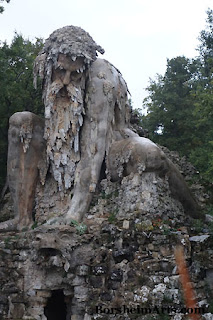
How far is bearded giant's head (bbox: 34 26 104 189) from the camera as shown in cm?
1125

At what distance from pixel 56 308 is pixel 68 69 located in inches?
214

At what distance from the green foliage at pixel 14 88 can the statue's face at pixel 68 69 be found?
4.54 m

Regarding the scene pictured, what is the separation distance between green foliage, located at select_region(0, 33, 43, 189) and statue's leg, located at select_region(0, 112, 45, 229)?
140 inches

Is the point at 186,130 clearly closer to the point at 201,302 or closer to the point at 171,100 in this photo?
the point at 171,100

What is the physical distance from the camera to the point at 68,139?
11.4 metres

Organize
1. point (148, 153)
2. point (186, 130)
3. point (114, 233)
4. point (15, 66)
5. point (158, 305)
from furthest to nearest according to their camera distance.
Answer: point (186, 130) → point (15, 66) → point (148, 153) → point (114, 233) → point (158, 305)

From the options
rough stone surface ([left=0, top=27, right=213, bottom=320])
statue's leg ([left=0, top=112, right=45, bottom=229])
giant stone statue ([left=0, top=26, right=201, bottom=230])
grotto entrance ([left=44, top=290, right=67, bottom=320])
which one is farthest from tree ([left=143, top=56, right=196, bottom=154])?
grotto entrance ([left=44, top=290, right=67, bottom=320])

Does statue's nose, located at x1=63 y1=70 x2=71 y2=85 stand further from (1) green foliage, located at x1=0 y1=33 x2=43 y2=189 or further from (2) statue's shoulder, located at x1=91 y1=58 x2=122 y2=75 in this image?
(1) green foliage, located at x1=0 y1=33 x2=43 y2=189

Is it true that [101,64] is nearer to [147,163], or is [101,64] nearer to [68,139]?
[68,139]

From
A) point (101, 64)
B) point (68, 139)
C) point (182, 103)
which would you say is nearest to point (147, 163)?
point (68, 139)

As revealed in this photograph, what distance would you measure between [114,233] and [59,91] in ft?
12.2

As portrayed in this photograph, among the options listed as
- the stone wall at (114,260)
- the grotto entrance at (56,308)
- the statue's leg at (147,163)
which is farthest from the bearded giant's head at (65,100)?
the grotto entrance at (56,308)

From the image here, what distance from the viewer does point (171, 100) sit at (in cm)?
2133

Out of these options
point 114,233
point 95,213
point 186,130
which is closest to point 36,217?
point 95,213
